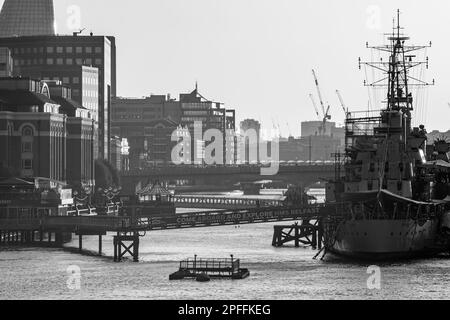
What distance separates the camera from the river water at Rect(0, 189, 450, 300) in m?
112

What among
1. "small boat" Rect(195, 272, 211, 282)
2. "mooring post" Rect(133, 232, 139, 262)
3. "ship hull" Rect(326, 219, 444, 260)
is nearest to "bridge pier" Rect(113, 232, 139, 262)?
"mooring post" Rect(133, 232, 139, 262)

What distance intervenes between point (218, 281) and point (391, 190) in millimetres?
28576

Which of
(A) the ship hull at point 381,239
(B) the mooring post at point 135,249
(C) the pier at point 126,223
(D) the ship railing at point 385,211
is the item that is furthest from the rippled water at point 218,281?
(D) the ship railing at point 385,211

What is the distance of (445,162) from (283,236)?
1818 cm

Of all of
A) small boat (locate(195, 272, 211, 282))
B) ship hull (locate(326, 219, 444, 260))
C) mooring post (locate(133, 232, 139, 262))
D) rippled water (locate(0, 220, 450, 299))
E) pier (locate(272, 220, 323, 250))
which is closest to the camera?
rippled water (locate(0, 220, 450, 299))

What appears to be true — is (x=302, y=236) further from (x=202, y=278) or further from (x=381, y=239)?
(x=202, y=278)

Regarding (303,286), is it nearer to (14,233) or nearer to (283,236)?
(283,236)

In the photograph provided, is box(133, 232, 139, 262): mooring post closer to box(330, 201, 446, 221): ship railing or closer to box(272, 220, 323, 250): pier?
box(330, 201, 446, 221): ship railing

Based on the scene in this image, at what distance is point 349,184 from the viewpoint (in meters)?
147

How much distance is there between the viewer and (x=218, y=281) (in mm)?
120188

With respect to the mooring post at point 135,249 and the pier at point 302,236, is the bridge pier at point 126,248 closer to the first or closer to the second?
the mooring post at point 135,249

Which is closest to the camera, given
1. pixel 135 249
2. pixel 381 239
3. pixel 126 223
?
pixel 381 239

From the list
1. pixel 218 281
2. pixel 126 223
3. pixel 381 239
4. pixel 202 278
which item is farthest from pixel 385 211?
pixel 126 223
